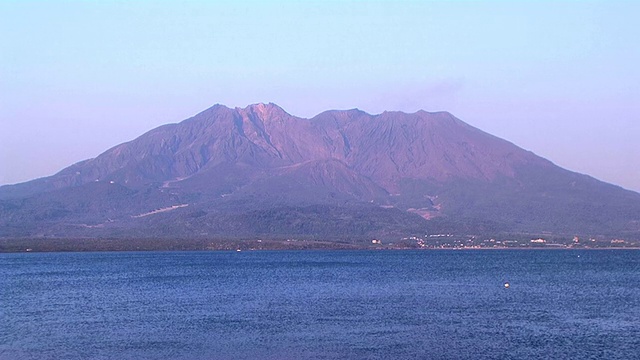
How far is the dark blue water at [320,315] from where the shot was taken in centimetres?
3369

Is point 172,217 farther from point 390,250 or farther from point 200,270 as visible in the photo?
point 200,270

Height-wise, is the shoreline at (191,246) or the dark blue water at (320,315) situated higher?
the shoreline at (191,246)

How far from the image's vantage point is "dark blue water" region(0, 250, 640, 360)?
3369cm

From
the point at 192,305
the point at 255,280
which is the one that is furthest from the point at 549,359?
the point at 255,280

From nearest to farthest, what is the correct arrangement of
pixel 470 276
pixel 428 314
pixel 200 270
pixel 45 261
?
pixel 428 314, pixel 470 276, pixel 200 270, pixel 45 261

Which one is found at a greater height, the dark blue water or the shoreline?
the shoreline

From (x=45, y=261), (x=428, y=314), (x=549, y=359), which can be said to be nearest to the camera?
(x=549, y=359)

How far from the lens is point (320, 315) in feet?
142

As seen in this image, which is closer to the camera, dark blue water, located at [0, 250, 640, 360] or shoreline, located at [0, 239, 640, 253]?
dark blue water, located at [0, 250, 640, 360]

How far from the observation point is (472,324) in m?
39.9

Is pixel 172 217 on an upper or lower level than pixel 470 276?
upper

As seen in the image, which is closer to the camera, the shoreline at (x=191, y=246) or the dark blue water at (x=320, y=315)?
the dark blue water at (x=320, y=315)

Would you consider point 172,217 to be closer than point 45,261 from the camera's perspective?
No

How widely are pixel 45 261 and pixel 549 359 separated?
260 feet
